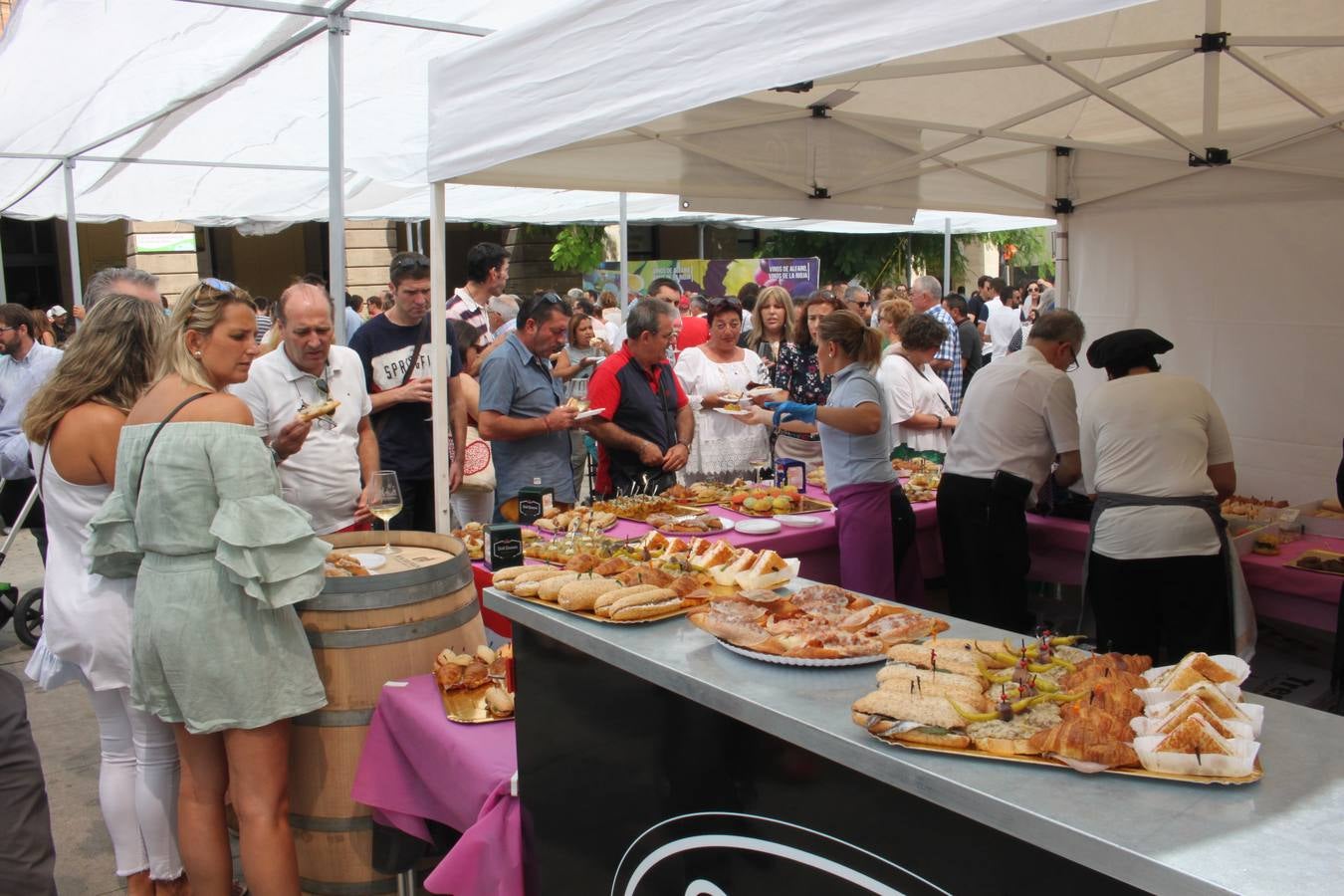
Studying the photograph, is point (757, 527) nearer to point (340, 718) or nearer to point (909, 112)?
point (340, 718)

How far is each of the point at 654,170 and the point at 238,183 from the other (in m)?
7.47

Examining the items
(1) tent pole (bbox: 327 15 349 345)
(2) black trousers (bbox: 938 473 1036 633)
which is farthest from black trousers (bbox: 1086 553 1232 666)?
(1) tent pole (bbox: 327 15 349 345)

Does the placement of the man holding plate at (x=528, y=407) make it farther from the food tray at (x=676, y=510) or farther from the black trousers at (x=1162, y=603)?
Answer: the black trousers at (x=1162, y=603)

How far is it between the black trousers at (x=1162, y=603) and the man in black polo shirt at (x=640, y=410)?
2.13 m

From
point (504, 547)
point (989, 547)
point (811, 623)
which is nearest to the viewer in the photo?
point (811, 623)

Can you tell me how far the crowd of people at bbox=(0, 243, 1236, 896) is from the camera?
273 cm

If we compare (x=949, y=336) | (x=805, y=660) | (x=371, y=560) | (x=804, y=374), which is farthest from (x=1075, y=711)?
(x=949, y=336)

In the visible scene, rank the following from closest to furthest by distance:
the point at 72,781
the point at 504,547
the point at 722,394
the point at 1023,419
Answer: the point at 504,547 < the point at 72,781 < the point at 1023,419 < the point at 722,394

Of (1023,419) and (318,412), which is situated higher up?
(318,412)

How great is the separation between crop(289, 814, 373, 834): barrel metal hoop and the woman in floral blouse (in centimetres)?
355

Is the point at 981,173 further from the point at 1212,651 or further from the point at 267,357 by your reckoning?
the point at 267,357

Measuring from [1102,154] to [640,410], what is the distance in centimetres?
324

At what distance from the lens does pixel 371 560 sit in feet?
10.6

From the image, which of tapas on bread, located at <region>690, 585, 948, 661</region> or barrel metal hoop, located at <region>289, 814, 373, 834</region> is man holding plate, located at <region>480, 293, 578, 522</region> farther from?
tapas on bread, located at <region>690, 585, 948, 661</region>
